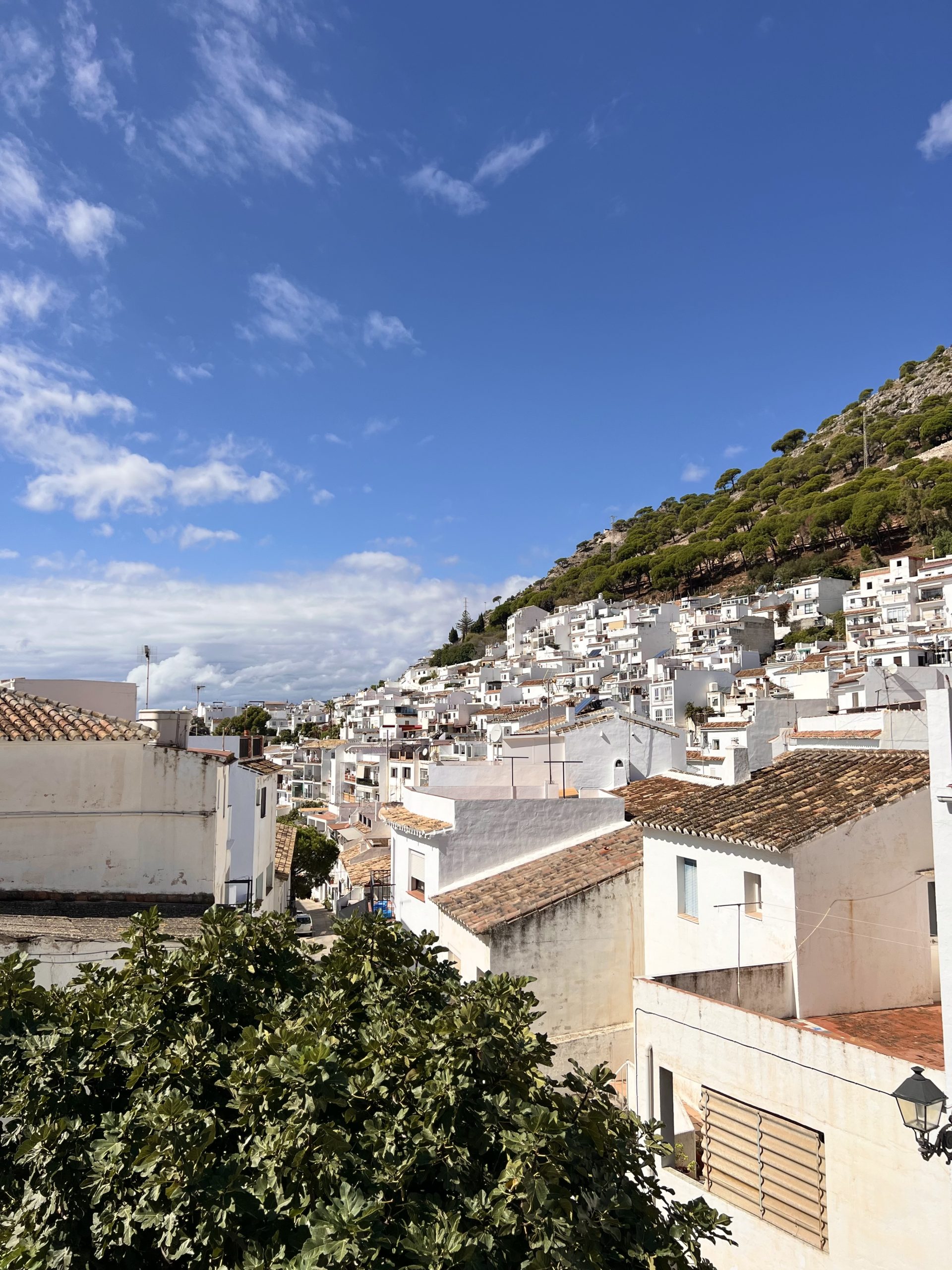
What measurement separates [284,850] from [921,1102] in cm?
2746

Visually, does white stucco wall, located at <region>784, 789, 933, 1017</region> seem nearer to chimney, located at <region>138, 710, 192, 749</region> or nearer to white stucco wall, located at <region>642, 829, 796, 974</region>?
white stucco wall, located at <region>642, 829, 796, 974</region>

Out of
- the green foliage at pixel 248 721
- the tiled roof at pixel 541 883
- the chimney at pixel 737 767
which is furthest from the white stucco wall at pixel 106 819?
the green foliage at pixel 248 721

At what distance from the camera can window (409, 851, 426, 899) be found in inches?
719

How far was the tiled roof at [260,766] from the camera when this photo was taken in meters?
21.2

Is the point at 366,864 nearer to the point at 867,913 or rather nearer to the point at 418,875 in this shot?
the point at 418,875

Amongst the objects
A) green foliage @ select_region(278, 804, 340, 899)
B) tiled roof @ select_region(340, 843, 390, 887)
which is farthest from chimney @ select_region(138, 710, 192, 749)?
green foliage @ select_region(278, 804, 340, 899)

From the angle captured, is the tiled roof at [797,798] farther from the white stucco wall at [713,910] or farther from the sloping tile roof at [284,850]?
the sloping tile roof at [284,850]

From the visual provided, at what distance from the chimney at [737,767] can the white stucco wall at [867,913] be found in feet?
13.1

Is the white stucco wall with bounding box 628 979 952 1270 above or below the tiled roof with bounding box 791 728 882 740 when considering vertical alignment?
below

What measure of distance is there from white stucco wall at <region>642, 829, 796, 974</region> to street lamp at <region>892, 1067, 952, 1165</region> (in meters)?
3.45

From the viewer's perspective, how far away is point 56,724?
1516 cm

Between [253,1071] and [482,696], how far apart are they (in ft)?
292

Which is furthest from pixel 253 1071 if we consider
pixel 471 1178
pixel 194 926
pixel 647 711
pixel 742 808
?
pixel 647 711

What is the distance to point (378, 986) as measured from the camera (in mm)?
6289
